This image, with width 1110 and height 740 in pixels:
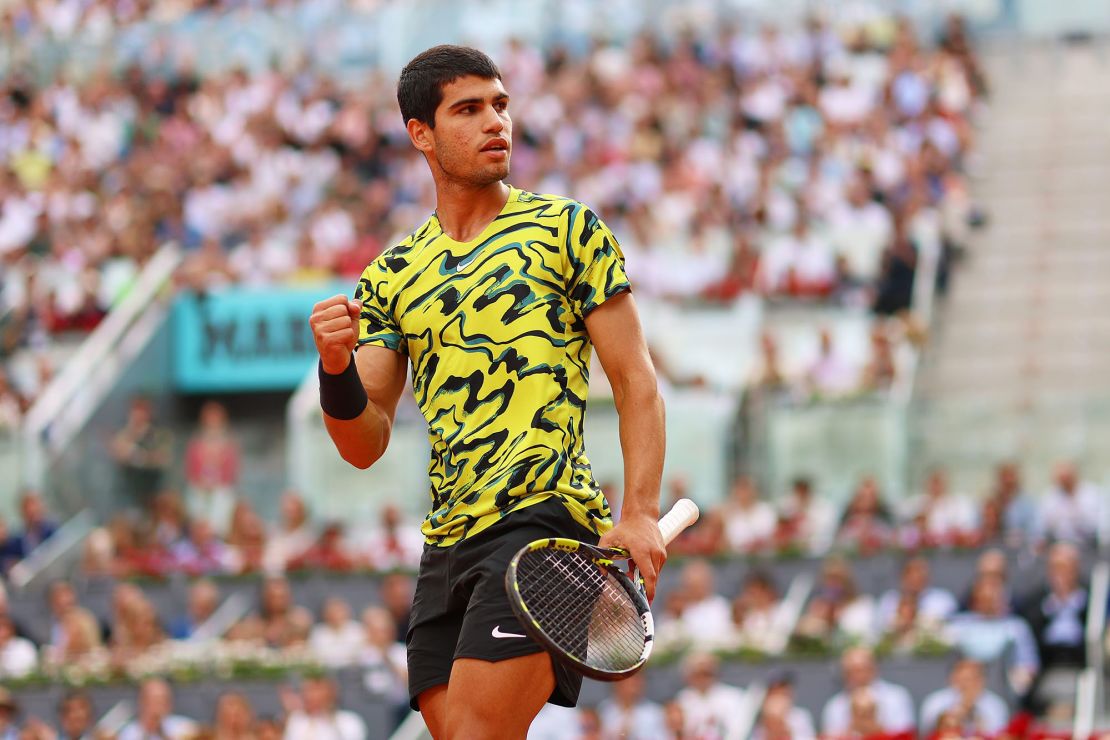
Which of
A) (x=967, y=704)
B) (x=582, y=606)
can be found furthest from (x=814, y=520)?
(x=582, y=606)

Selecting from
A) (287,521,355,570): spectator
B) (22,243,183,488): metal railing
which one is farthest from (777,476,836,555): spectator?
(22,243,183,488): metal railing

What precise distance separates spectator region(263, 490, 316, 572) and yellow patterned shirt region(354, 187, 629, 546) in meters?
12.0

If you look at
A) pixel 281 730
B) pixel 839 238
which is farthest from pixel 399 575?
pixel 839 238

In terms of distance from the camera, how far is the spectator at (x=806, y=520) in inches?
655

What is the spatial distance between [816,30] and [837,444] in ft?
29.1

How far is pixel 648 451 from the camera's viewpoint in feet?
18.1

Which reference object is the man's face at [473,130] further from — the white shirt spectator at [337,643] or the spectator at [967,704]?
the white shirt spectator at [337,643]

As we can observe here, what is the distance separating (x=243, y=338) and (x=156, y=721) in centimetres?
872

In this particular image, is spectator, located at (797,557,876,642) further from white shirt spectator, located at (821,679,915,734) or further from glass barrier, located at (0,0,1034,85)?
glass barrier, located at (0,0,1034,85)

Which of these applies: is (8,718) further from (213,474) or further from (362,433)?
(362,433)

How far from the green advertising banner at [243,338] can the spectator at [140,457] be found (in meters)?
1.92

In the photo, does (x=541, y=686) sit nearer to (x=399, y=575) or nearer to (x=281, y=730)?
(x=281, y=730)

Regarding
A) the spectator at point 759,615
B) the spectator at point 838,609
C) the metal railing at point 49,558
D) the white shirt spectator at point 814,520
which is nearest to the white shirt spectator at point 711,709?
the spectator at point 759,615

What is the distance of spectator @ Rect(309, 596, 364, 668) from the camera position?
49.3 feet
